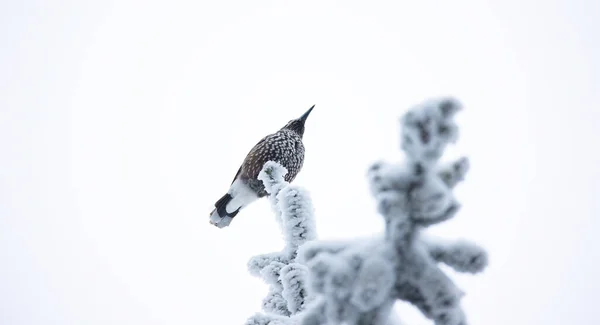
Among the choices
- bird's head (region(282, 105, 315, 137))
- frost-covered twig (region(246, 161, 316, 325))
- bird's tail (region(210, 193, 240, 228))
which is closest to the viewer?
frost-covered twig (region(246, 161, 316, 325))

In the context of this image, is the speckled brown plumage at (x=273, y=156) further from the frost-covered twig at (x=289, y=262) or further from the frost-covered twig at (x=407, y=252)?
the frost-covered twig at (x=407, y=252)

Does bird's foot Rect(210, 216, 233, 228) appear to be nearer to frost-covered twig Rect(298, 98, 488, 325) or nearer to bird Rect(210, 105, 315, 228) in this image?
bird Rect(210, 105, 315, 228)

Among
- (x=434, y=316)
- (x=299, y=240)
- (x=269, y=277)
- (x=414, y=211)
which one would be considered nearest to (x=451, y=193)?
(x=414, y=211)

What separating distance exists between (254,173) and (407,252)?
521cm

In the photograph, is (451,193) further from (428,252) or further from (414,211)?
(428,252)

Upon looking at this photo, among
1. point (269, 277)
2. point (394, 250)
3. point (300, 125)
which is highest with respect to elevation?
point (300, 125)

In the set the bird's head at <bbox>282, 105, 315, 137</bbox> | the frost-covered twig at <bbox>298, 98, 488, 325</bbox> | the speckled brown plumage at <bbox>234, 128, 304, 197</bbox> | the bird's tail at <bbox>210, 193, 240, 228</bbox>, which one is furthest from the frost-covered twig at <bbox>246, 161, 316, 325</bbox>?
the bird's head at <bbox>282, 105, 315, 137</bbox>

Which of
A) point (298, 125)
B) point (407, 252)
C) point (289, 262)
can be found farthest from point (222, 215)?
point (407, 252)

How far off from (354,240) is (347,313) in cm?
15

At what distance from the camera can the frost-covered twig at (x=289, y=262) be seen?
225 centimetres

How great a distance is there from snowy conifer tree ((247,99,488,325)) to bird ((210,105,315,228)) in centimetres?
513

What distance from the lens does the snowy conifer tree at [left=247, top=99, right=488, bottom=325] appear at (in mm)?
840

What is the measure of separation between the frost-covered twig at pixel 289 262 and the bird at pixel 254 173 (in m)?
3.41

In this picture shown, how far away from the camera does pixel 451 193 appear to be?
88 centimetres
